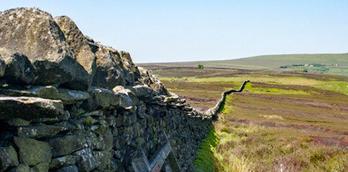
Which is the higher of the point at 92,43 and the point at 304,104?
the point at 92,43

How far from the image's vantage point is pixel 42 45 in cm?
520

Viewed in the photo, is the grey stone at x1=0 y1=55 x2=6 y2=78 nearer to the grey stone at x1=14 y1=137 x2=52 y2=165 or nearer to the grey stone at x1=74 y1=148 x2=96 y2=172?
the grey stone at x1=14 y1=137 x2=52 y2=165

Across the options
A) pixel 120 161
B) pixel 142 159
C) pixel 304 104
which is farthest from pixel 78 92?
pixel 304 104

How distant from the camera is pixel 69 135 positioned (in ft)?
16.8

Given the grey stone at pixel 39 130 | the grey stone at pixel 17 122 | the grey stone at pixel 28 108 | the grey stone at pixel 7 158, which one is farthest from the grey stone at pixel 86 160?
the grey stone at pixel 7 158

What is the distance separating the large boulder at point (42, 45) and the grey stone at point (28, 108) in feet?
1.97

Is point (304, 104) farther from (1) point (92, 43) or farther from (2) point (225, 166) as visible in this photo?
(1) point (92, 43)

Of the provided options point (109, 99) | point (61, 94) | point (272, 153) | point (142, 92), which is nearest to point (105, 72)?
point (109, 99)

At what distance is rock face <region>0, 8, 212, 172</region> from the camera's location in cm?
424

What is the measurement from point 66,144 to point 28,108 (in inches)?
35.0

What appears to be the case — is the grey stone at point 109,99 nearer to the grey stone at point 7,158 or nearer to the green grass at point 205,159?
the grey stone at point 7,158

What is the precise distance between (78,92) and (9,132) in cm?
130

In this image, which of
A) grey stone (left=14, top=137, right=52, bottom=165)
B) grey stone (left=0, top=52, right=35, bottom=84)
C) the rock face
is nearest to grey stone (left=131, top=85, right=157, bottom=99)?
the rock face

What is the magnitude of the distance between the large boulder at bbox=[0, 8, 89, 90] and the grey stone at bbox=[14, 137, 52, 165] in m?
0.69
